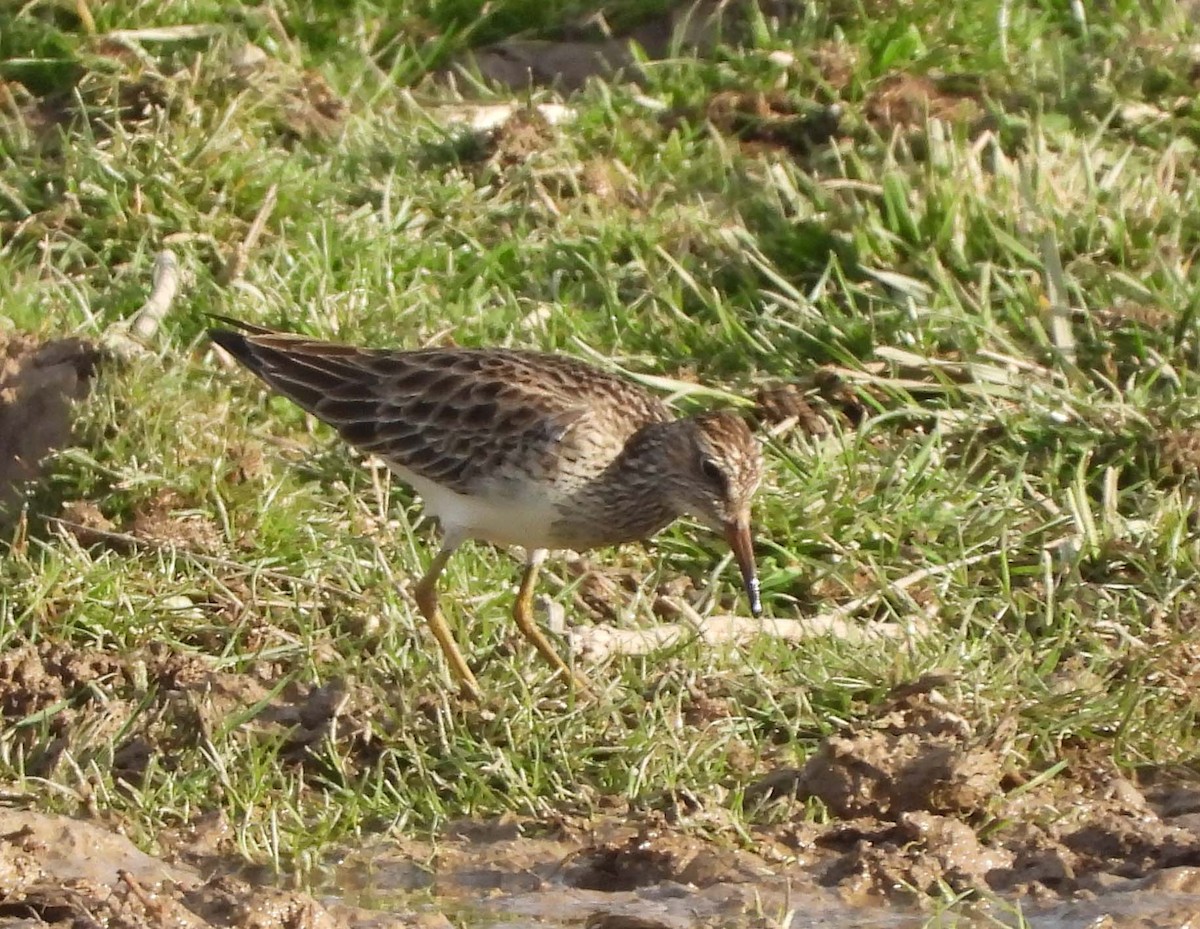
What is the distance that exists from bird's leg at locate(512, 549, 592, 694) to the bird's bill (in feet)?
1.87

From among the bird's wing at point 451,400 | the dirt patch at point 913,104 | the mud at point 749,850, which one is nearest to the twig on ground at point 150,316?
the bird's wing at point 451,400

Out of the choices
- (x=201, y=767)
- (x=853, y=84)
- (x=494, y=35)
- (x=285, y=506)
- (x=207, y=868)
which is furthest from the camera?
(x=494, y=35)

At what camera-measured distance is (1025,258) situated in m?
8.53

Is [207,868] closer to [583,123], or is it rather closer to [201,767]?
[201,767]

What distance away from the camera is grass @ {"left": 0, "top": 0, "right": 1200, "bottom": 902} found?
21.4ft

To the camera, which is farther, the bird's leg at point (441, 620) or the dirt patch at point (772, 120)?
the dirt patch at point (772, 120)

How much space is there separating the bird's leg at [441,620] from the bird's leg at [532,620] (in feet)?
0.68

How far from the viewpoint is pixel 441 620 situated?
6.93 m

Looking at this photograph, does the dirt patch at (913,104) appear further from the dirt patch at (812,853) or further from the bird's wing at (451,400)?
the dirt patch at (812,853)

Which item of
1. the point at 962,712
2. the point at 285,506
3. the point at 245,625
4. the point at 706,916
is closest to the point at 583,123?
the point at 285,506

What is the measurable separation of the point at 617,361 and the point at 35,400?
6.53 ft

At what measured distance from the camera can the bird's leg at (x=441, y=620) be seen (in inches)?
263

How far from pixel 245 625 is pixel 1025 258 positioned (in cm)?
317

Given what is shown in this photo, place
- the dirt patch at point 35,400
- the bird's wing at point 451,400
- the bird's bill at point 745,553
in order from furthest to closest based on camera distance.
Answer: the dirt patch at point 35,400
the bird's wing at point 451,400
the bird's bill at point 745,553
